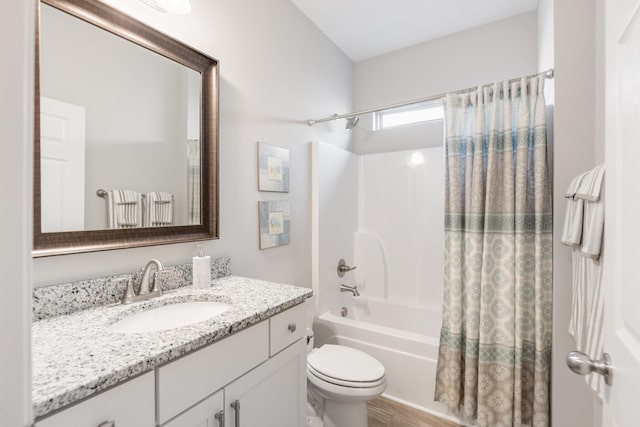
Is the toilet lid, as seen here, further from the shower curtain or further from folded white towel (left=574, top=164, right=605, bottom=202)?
folded white towel (left=574, top=164, right=605, bottom=202)

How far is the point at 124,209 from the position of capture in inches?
44.9

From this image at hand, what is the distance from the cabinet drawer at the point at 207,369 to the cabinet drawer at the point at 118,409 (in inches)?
1.1

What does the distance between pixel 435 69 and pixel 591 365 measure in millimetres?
2502

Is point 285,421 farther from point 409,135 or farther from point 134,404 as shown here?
point 409,135

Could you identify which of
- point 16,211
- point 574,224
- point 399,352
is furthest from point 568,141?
point 16,211

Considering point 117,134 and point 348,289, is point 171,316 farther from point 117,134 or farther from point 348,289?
point 348,289

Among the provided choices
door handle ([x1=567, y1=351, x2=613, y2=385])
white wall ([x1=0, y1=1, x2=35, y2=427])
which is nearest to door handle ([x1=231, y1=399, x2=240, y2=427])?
white wall ([x1=0, y1=1, x2=35, y2=427])

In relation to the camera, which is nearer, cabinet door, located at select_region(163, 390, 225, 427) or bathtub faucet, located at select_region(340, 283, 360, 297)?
cabinet door, located at select_region(163, 390, 225, 427)

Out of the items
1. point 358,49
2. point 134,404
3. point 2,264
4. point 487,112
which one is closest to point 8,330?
point 2,264

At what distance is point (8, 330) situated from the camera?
0.37 metres

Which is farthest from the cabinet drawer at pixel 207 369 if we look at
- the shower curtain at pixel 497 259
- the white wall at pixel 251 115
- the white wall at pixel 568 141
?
the white wall at pixel 568 141

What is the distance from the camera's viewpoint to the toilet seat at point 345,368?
4.84 ft

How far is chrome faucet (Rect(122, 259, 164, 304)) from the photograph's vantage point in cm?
108

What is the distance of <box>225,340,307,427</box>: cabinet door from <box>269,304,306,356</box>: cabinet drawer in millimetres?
33
